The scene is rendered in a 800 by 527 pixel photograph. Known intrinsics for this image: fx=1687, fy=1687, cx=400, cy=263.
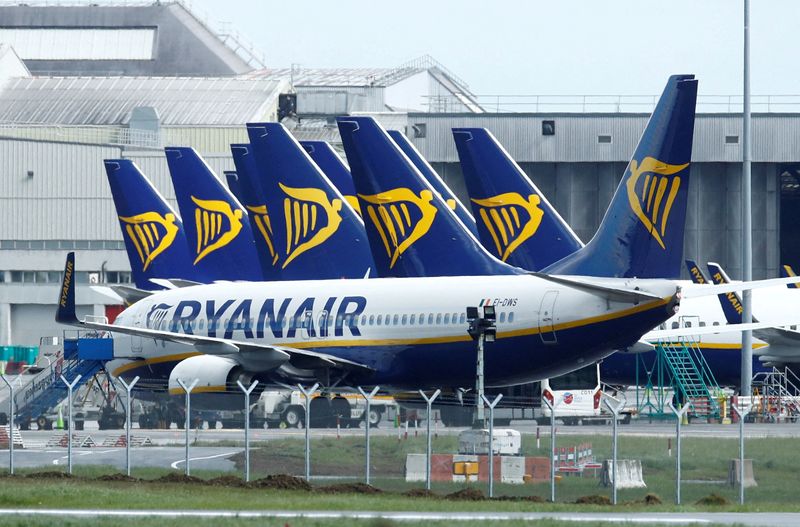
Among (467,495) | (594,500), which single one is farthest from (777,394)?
(467,495)

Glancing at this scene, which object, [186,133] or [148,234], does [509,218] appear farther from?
[186,133]

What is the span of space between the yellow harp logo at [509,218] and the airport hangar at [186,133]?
3167 centimetres

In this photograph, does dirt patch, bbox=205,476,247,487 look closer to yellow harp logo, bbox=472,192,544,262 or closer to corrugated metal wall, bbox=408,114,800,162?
yellow harp logo, bbox=472,192,544,262

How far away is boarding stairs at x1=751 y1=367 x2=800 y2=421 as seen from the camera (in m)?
57.0

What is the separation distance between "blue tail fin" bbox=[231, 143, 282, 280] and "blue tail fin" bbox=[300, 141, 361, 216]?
4.01m

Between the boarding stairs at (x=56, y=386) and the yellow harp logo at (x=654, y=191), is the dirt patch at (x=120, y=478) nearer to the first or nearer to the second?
the yellow harp logo at (x=654, y=191)

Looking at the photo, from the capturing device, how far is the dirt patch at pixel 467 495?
1215 inches

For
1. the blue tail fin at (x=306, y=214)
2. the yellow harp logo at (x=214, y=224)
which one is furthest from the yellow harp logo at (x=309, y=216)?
the yellow harp logo at (x=214, y=224)

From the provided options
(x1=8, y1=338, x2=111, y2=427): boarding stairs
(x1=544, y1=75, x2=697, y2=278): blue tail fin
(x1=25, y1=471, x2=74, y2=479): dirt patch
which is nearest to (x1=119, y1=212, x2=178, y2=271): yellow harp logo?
(x1=8, y1=338, x2=111, y2=427): boarding stairs

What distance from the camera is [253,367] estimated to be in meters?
47.3

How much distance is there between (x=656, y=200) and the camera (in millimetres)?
40875

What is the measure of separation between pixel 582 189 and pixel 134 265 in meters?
28.3

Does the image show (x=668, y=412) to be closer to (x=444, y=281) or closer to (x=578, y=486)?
(x=444, y=281)

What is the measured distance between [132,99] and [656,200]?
2985 inches
